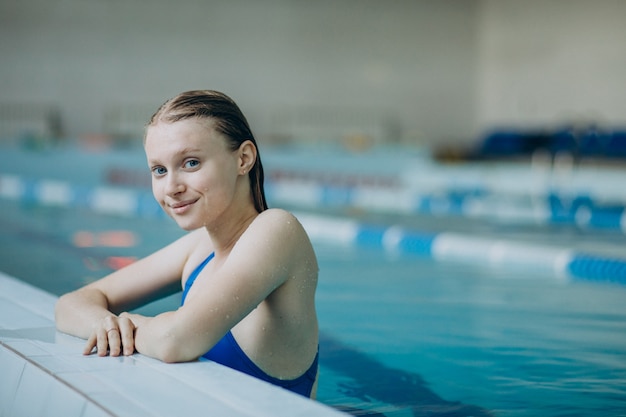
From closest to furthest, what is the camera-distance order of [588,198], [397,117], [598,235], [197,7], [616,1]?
1. [598,235]
2. [588,198]
3. [616,1]
4. [197,7]
5. [397,117]

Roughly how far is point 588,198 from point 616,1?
19.1 ft

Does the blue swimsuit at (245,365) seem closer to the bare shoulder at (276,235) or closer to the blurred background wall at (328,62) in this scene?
the bare shoulder at (276,235)

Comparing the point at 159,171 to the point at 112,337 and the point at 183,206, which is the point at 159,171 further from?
the point at 112,337

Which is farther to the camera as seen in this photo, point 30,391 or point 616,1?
point 616,1

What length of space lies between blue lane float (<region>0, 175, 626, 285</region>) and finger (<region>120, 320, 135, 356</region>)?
11.8ft

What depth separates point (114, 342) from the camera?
190 centimetres

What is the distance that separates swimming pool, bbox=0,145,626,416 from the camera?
2.71m

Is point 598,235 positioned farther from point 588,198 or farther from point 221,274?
point 221,274

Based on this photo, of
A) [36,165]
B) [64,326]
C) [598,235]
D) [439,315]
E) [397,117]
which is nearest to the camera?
[64,326]

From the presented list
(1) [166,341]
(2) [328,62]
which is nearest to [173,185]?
(1) [166,341]

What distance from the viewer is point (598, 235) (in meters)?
A: 7.03

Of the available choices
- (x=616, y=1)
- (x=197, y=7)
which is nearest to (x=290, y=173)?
(x=197, y=7)

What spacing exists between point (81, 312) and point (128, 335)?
0.23 metres

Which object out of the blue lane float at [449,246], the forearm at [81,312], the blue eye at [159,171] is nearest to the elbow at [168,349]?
the forearm at [81,312]
